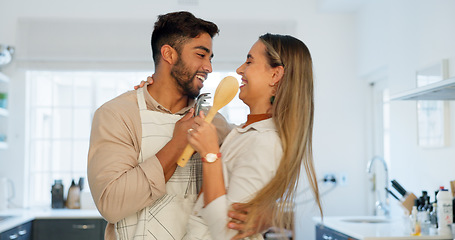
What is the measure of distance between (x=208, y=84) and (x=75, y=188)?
5.46 ft

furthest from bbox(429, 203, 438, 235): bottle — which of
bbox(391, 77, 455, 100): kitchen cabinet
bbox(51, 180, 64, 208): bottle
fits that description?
bbox(51, 180, 64, 208): bottle

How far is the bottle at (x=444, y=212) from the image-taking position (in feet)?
9.96

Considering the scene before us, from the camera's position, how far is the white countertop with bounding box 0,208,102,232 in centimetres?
430

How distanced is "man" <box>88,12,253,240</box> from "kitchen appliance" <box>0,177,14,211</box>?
3.61m

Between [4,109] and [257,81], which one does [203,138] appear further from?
[4,109]

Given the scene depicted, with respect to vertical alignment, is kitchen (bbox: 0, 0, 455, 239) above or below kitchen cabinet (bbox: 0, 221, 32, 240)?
above

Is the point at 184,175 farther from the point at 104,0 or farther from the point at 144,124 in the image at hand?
the point at 104,0

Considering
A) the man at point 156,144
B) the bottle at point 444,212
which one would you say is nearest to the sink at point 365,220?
the bottle at point 444,212

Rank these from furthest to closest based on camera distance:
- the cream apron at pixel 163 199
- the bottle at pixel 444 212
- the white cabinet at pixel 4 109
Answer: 1. the white cabinet at pixel 4 109
2. the bottle at pixel 444 212
3. the cream apron at pixel 163 199

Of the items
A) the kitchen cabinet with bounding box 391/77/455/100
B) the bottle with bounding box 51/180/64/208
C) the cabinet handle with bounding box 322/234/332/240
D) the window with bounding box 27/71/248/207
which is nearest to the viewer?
the kitchen cabinet with bounding box 391/77/455/100

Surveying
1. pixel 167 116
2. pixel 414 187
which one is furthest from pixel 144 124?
pixel 414 187

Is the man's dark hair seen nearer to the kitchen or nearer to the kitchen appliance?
the kitchen

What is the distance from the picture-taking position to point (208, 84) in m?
5.55

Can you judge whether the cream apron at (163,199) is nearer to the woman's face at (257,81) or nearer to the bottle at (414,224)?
the woman's face at (257,81)
